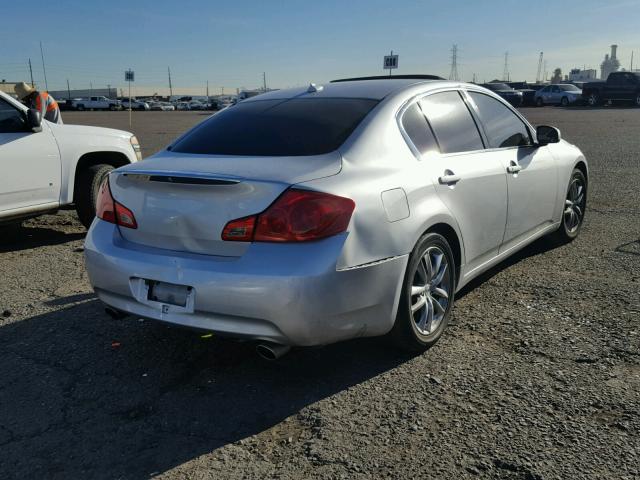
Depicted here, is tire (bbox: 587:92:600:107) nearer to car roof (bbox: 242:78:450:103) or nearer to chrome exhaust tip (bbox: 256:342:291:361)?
car roof (bbox: 242:78:450:103)

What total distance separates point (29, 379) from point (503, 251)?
3305 millimetres

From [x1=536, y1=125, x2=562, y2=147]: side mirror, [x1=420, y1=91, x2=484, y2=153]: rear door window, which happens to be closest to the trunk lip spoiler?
[x1=420, y1=91, x2=484, y2=153]: rear door window

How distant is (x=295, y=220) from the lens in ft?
9.84

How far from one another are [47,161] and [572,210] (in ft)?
17.6

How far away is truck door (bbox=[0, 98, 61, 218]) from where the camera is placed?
20.1 ft

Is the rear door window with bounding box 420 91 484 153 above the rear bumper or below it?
above

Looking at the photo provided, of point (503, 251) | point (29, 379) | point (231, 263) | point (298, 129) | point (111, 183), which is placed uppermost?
point (298, 129)

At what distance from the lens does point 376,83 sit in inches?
171

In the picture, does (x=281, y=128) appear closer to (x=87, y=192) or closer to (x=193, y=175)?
(x=193, y=175)

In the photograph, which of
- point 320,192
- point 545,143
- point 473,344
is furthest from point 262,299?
point 545,143

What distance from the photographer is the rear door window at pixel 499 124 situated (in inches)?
185

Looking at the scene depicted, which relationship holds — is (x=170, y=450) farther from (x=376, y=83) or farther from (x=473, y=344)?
(x=376, y=83)

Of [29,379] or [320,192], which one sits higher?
[320,192]

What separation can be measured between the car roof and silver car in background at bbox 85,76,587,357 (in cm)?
2
